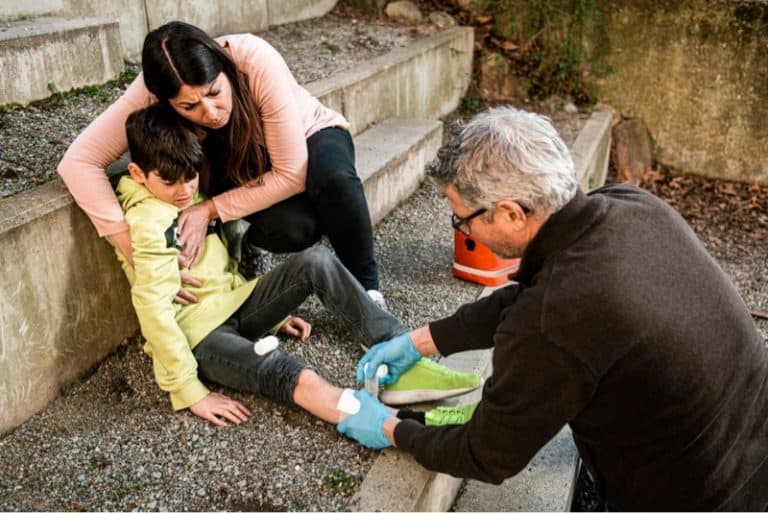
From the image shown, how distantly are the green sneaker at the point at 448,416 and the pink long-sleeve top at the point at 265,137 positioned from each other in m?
1.02

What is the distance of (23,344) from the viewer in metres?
2.08

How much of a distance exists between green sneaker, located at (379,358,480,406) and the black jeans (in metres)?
0.63

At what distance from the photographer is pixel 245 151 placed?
2.52 metres

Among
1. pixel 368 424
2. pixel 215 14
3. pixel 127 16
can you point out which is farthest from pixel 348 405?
→ pixel 215 14

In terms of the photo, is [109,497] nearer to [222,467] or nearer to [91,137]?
[222,467]

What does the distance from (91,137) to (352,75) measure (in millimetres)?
2055

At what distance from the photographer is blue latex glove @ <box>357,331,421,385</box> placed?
2215 mm

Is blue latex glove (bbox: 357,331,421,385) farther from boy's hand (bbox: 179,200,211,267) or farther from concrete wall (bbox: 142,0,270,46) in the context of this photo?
concrete wall (bbox: 142,0,270,46)

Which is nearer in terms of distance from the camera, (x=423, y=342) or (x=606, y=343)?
Result: (x=606, y=343)

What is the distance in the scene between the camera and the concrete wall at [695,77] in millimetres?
5273

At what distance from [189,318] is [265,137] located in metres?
0.70

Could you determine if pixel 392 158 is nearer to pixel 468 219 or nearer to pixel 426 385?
pixel 426 385

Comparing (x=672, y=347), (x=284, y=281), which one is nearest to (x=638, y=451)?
(x=672, y=347)

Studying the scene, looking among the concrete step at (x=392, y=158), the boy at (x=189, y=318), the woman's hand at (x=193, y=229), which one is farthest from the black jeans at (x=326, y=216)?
the concrete step at (x=392, y=158)
